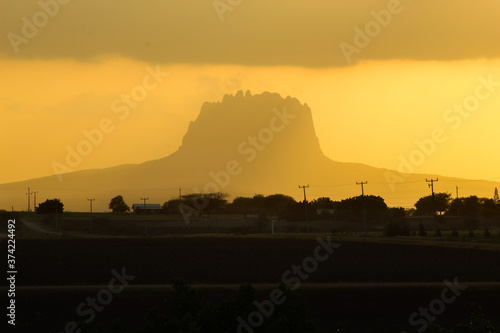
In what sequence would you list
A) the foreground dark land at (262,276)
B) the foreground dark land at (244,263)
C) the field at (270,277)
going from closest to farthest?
the foreground dark land at (262,276)
the field at (270,277)
the foreground dark land at (244,263)

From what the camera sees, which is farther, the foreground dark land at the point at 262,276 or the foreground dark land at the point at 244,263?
the foreground dark land at the point at 244,263

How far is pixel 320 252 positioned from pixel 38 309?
35.9 m

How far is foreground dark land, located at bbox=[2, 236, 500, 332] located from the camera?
36.5 m

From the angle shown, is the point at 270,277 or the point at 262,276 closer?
the point at 270,277

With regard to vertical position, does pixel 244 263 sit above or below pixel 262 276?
above

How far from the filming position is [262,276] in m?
50.2

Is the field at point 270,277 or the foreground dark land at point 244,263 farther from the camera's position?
the foreground dark land at point 244,263

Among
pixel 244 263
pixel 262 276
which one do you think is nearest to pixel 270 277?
pixel 262 276

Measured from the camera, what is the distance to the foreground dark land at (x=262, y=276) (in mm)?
36500

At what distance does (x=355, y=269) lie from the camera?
54656mm

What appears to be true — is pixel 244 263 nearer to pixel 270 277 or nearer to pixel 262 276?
pixel 262 276

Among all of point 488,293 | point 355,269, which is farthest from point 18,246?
point 488,293

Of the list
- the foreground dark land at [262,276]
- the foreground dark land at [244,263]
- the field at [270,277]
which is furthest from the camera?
the foreground dark land at [244,263]

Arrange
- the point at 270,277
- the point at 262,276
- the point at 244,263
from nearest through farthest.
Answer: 1. the point at 270,277
2. the point at 262,276
3. the point at 244,263
